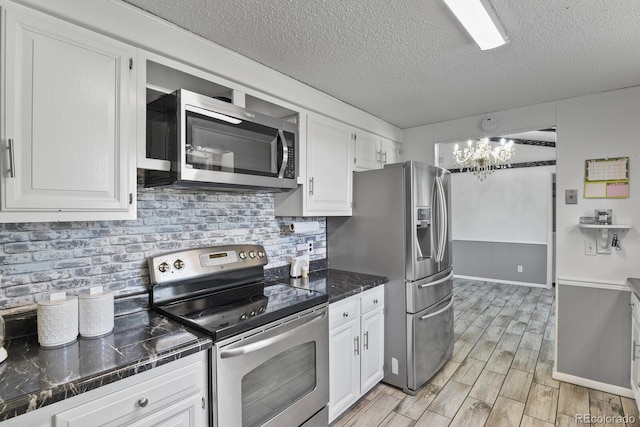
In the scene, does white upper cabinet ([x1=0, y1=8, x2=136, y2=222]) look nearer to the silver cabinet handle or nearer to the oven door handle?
the silver cabinet handle

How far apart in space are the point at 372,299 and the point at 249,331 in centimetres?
120

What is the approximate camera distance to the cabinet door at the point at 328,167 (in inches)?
95.6

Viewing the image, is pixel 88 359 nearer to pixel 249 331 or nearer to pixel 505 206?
pixel 249 331

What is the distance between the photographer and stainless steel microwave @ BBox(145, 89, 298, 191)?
1583 millimetres

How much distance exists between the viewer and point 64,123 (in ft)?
4.25

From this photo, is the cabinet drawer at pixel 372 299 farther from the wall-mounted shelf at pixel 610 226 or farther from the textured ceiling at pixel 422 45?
the wall-mounted shelf at pixel 610 226

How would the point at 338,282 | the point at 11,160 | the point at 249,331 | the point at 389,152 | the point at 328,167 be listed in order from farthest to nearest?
1. the point at 389,152
2. the point at 328,167
3. the point at 338,282
4. the point at 249,331
5. the point at 11,160

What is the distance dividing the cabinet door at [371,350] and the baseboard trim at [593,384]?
1.51 m

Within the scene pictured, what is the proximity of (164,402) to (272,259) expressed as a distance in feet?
4.44

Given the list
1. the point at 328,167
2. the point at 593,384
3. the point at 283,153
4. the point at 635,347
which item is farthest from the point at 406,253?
the point at 593,384

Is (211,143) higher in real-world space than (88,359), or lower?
higher

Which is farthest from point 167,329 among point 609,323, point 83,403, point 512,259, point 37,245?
point 512,259

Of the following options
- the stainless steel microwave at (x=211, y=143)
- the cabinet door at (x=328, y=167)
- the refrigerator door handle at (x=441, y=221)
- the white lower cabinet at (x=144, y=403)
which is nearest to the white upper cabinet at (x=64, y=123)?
the stainless steel microwave at (x=211, y=143)

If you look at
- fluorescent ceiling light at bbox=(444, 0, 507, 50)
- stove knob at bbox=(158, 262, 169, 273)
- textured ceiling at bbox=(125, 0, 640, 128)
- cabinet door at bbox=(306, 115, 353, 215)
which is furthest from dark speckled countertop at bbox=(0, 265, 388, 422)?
fluorescent ceiling light at bbox=(444, 0, 507, 50)
